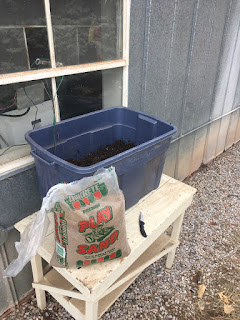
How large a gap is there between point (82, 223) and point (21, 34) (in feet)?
3.65

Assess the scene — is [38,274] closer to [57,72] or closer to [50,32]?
[57,72]

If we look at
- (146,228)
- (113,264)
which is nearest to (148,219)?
(146,228)

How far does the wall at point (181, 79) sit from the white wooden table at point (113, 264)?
0.24 meters

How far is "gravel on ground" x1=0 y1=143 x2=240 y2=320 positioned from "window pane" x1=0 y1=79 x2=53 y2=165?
1277mm

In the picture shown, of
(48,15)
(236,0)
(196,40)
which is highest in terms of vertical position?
(236,0)

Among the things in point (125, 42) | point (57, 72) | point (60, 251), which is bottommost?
point (60, 251)

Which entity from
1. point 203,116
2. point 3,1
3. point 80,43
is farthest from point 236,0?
point 3,1

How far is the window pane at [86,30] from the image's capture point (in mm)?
1615

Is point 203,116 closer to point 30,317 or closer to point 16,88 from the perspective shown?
point 16,88

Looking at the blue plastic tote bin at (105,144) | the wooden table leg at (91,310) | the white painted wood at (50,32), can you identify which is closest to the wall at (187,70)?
the blue plastic tote bin at (105,144)

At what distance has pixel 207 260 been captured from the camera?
2.53 metres

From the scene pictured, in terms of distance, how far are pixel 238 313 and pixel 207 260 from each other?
521 millimetres

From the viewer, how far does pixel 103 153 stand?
1.87 metres

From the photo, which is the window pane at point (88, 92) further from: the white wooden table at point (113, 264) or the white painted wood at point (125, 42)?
the white wooden table at point (113, 264)
